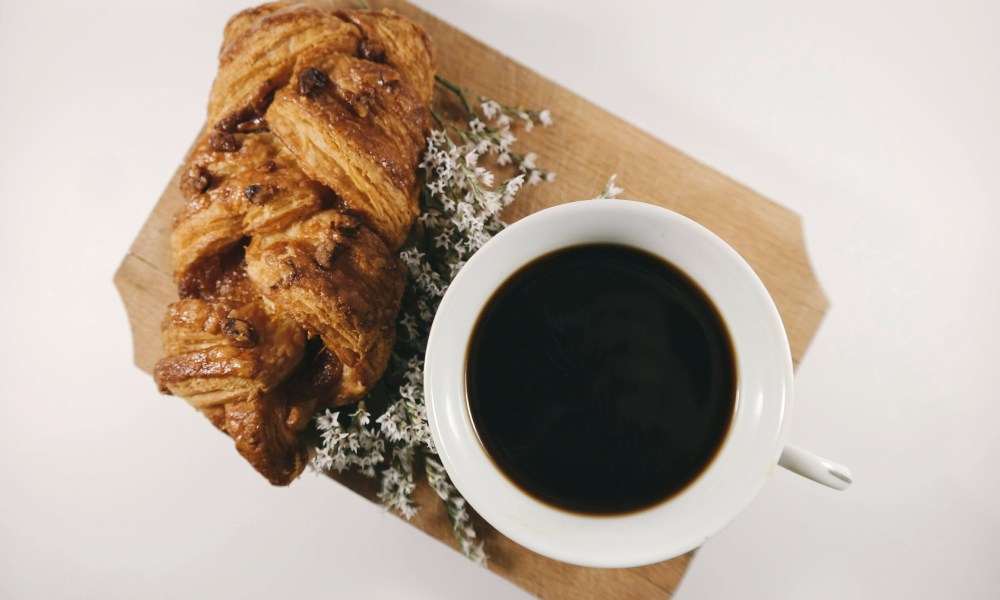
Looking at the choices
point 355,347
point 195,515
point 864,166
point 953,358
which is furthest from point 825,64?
point 195,515

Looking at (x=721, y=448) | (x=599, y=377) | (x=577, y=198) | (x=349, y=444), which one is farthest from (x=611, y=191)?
(x=349, y=444)

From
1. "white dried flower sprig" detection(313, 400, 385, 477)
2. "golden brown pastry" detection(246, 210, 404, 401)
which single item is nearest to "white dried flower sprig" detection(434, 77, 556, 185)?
"golden brown pastry" detection(246, 210, 404, 401)

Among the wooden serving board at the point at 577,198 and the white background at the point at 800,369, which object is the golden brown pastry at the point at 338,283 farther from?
the white background at the point at 800,369

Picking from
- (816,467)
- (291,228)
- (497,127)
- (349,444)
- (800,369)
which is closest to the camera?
(816,467)

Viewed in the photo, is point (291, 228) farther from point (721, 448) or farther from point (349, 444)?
point (721, 448)

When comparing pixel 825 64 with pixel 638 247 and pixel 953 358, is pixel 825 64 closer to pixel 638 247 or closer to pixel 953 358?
pixel 953 358

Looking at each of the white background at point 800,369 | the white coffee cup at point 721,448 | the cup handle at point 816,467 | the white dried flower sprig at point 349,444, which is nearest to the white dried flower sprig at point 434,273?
the white dried flower sprig at point 349,444

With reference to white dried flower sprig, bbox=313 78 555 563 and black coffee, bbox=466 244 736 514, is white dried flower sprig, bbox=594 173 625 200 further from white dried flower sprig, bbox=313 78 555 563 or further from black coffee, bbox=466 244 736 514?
black coffee, bbox=466 244 736 514
